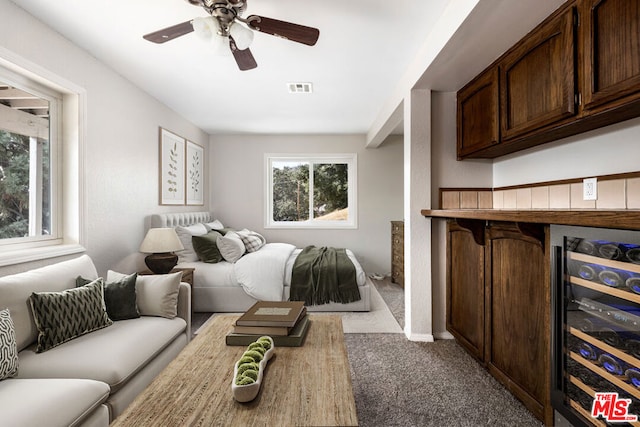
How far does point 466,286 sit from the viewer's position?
2.46m

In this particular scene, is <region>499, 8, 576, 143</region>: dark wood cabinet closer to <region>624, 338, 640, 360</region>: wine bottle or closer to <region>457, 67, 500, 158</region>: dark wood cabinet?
<region>457, 67, 500, 158</region>: dark wood cabinet

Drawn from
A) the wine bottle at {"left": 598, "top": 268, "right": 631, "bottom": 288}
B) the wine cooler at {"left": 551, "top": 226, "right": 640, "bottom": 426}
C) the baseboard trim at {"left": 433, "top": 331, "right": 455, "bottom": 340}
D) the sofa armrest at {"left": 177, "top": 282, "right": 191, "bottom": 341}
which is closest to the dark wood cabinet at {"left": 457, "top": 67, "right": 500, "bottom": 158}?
the wine cooler at {"left": 551, "top": 226, "right": 640, "bottom": 426}

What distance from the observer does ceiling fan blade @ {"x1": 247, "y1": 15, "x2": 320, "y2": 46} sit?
5.79 ft

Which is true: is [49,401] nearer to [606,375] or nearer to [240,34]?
[240,34]

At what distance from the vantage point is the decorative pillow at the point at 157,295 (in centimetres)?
224

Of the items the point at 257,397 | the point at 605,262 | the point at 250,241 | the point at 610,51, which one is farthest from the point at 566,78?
the point at 250,241

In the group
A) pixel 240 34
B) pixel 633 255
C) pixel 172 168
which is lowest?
pixel 633 255

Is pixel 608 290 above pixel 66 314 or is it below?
above

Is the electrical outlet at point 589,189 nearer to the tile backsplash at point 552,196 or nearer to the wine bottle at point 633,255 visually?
the tile backsplash at point 552,196

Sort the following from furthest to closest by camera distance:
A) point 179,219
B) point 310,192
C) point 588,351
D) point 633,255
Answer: point 310,192
point 179,219
point 588,351
point 633,255

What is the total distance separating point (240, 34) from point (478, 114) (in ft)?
6.29

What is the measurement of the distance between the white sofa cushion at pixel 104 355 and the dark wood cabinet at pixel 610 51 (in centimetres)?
263

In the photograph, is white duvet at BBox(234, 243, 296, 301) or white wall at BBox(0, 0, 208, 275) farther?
white duvet at BBox(234, 243, 296, 301)

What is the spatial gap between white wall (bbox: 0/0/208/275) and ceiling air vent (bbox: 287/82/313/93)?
1.62m
